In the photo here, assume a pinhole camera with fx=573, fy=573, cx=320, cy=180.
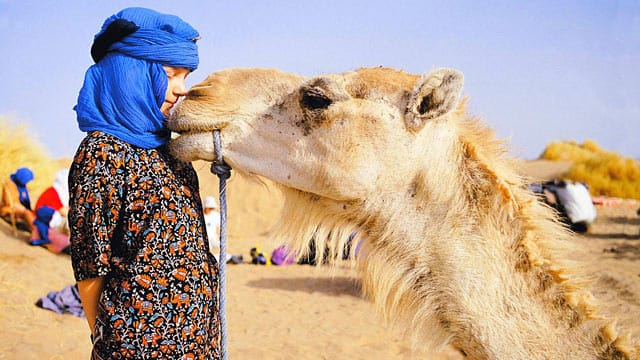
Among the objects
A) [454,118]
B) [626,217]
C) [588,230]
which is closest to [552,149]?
[626,217]

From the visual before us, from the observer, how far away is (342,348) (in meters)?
6.11

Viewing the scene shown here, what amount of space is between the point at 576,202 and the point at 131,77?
38.3 feet

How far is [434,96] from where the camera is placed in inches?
95.0

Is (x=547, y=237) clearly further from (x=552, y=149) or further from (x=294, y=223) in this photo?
(x=552, y=149)

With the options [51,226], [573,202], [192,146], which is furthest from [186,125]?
[573,202]

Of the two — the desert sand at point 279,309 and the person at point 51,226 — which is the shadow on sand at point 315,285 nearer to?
the desert sand at point 279,309

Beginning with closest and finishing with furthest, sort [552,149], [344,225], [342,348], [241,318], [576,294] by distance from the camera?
[576,294] → [344,225] → [342,348] → [241,318] → [552,149]

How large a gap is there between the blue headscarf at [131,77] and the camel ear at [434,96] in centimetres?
99

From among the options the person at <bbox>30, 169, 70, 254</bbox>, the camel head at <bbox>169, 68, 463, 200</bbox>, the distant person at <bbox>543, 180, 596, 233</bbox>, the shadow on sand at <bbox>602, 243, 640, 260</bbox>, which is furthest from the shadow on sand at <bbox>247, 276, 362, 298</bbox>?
the camel head at <bbox>169, 68, 463, 200</bbox>

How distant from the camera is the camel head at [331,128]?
241 cm

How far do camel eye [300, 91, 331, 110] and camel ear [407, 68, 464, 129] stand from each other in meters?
0.36

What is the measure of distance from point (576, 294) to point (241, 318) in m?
5.46

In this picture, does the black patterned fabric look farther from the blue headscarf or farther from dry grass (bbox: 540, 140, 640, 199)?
dry grass (bbox: 540, 140, 640, 199)

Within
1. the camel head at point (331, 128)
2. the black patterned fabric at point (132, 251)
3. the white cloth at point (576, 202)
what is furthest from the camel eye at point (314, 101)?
the white cloth at point (576, 202)
